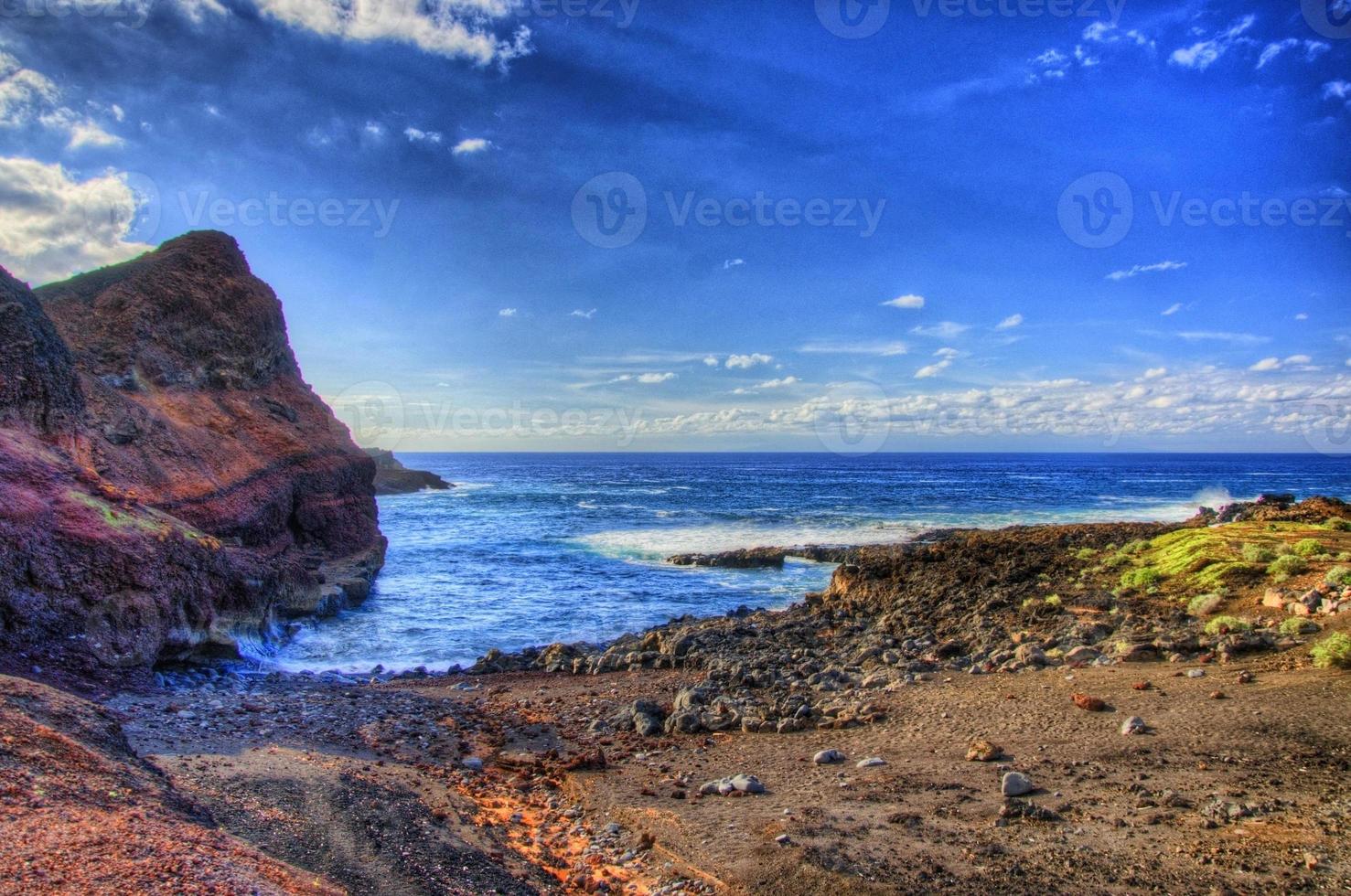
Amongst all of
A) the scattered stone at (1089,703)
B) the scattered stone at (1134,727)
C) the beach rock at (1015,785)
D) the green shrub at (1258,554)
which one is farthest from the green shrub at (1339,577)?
the beach rock at (1015,785)

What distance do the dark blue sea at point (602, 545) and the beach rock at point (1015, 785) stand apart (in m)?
13.4

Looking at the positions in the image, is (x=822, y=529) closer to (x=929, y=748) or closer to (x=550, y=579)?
(x=550, y=579)

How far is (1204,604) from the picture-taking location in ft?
43.8

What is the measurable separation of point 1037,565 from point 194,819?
751 inches

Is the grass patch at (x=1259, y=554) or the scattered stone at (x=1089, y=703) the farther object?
the grass patch at (x=1259, y=554)

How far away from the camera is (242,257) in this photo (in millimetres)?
26922

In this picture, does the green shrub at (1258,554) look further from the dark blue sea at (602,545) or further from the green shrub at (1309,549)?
the dark blue sea at (602,545)

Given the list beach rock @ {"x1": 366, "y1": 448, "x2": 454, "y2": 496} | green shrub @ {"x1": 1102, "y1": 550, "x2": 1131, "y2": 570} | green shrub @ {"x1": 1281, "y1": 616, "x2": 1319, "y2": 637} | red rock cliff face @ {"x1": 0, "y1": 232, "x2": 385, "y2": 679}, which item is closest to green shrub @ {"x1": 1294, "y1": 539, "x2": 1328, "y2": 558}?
green shrub @ {"x1": 1102, "y1": 550, "x2": 1131, "y2": 570}

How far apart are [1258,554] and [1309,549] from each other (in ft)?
2.90

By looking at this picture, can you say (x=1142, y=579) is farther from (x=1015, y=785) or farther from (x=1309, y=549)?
(x=1015, y=785)

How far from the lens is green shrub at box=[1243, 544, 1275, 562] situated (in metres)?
14.4

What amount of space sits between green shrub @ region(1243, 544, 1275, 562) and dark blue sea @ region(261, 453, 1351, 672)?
520 inches

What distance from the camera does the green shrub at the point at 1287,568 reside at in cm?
1344

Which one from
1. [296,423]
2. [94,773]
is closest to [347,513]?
[296,423]
